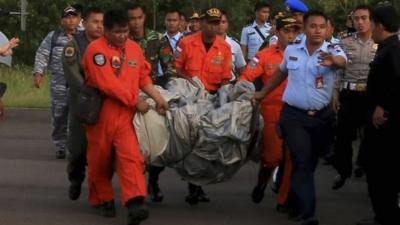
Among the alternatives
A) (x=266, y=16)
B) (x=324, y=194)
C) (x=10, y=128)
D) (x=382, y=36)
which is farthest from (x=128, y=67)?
(x=10, y=128)

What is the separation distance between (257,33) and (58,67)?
3.54 metres

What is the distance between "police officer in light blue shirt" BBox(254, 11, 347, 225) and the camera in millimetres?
7816

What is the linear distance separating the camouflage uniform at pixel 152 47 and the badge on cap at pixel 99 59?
1.32 m

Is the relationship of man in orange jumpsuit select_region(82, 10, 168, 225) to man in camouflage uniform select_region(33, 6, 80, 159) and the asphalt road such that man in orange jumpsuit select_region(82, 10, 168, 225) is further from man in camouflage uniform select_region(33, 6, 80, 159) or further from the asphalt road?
man in camouflage uniform select_region(33, 6, 80, 159)

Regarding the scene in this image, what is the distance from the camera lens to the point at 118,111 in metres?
7.82

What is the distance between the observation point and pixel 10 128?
1509cm

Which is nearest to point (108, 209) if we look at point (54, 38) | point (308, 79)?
point (308, 79)

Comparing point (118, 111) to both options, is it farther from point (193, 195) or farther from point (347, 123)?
point (347, 123)

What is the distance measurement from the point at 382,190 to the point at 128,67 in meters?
2.32

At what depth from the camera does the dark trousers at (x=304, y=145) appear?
7.81m

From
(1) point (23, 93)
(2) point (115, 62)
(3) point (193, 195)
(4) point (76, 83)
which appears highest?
(2) point (115, 62)

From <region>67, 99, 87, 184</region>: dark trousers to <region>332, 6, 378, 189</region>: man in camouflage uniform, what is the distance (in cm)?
288

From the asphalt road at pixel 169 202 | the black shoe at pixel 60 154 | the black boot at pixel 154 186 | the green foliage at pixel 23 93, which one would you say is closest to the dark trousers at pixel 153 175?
the black boot at pixel 154 186

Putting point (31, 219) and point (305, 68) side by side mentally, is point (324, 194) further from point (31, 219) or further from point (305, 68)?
point (31, 219)
